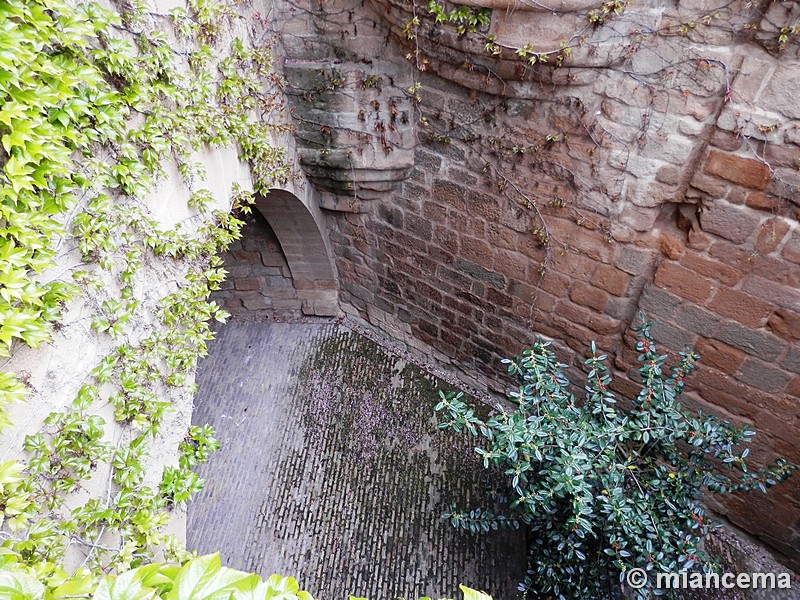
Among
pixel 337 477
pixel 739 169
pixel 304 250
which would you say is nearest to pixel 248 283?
pixel 304 250

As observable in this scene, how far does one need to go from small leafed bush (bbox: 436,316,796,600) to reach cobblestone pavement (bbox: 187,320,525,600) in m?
1.11

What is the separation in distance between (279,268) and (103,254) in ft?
11.7

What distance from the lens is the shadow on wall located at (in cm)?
485

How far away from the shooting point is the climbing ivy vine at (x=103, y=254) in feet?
5.08

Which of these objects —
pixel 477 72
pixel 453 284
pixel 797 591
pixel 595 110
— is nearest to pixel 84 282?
pixel 477 72

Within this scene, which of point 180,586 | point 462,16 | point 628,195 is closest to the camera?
point 180,586

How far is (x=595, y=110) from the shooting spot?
2779 mm

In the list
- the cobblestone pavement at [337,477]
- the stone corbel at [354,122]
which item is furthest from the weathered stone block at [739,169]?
the cobblestone pavement at [337,477]

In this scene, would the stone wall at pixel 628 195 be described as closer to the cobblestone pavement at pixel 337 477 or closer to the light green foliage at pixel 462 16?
the light green foliage at pixel 462 16

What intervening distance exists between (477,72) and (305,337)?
3453 millimetres

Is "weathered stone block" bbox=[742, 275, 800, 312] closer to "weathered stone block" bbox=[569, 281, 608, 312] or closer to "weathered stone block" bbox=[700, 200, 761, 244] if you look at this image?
"weathered stone block" bbox=[700, 200, 761, 244]

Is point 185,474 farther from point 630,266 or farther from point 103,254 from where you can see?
point 630,266

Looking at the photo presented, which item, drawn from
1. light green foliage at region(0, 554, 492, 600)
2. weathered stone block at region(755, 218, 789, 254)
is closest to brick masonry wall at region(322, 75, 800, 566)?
weathered stone block at region(755, 218, 789, 254)

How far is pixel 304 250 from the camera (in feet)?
16.8
